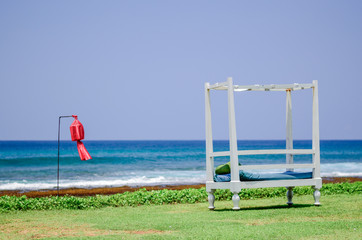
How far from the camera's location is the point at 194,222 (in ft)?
28.1

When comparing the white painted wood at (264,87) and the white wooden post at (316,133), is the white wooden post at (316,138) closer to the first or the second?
the white wooden post at (316,133)

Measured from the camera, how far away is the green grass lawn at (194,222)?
7371 millimetres

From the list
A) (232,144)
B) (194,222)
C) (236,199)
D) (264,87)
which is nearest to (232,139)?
(232,144)

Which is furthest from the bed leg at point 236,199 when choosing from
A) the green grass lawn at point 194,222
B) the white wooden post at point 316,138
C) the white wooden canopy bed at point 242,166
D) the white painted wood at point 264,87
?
the white painted wood at point 264,87

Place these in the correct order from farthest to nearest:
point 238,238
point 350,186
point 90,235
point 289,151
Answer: point 350,186
point 289,151
point 90,235
point 238,238

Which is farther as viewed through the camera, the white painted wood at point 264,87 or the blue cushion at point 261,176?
the white painted wood at point 264,87

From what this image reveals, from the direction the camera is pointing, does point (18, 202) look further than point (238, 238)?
Yes

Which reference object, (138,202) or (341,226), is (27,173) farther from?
(341,226)

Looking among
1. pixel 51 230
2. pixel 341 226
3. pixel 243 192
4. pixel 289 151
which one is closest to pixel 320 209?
pixel 289 151

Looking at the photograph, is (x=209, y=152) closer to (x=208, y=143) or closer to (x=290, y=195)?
(x=208, y=143)

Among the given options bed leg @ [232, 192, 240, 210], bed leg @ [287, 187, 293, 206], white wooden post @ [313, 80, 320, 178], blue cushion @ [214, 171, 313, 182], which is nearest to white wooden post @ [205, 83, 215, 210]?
blue cushion @ [214, 171, 313, 182]

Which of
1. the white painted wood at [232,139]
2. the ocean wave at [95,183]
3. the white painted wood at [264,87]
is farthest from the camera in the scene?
the ocean wave at [95,183]

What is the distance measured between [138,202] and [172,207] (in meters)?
1.01

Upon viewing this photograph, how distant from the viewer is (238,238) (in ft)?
22.9
